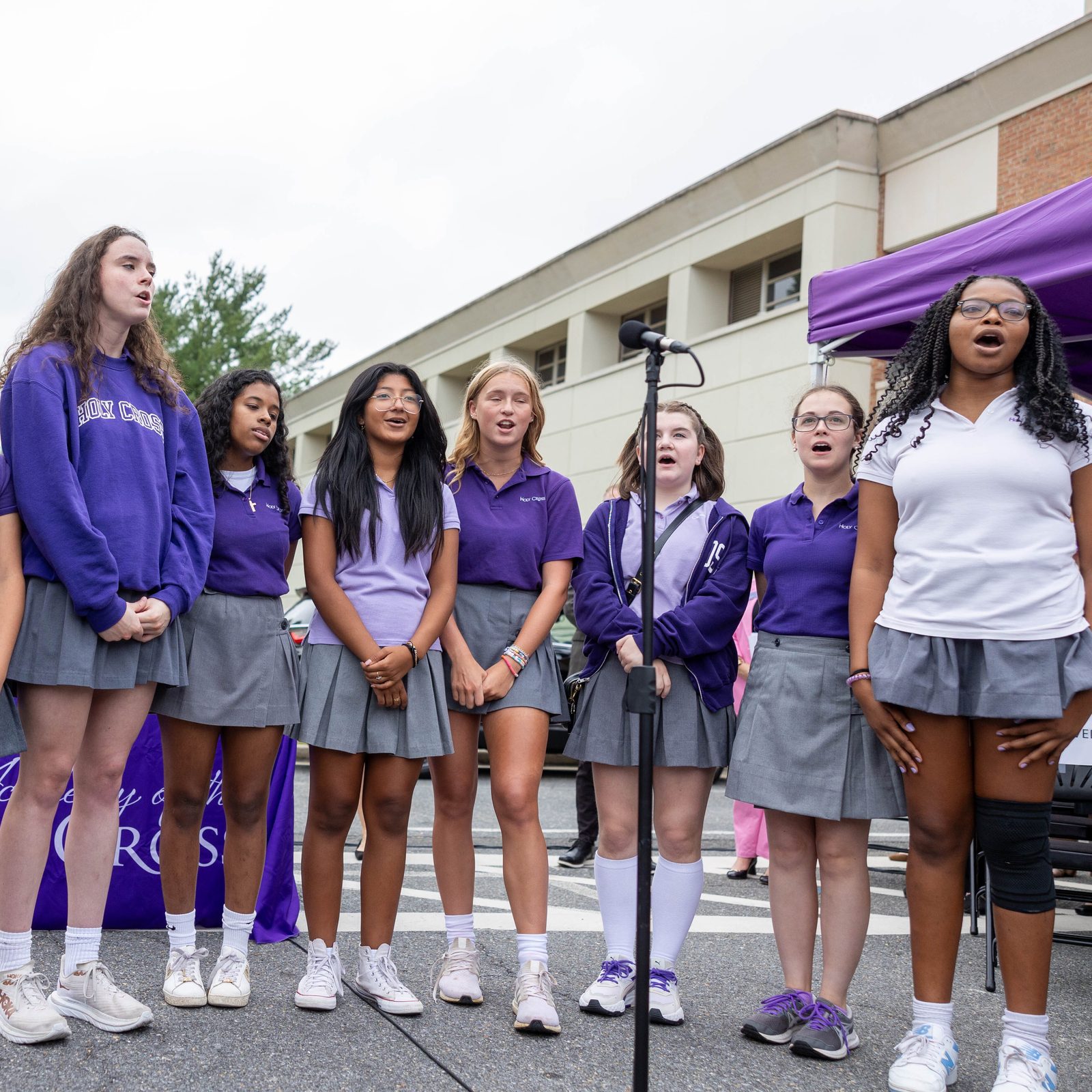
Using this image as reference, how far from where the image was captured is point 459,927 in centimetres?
351

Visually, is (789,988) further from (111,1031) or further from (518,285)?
(518,285)

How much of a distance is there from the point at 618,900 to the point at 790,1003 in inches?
23.3

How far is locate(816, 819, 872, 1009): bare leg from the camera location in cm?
323

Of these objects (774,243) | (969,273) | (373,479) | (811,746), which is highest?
(774,243)

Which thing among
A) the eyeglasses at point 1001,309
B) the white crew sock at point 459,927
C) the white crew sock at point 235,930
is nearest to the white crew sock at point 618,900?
the white crew sock at point 459,927

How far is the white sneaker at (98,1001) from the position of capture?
294 centimetres

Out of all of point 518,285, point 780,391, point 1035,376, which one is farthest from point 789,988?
point 518,285

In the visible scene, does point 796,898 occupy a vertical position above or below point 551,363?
below

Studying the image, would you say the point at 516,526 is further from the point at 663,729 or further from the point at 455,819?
the point at 455,819

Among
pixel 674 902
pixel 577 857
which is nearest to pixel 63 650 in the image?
pixel 674 902

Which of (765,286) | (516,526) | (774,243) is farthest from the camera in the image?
(765,286)

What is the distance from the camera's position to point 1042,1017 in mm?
2820

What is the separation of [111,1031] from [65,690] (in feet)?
2.80

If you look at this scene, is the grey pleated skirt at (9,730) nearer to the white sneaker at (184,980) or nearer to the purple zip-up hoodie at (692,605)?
the white sneaker at (184,980)
